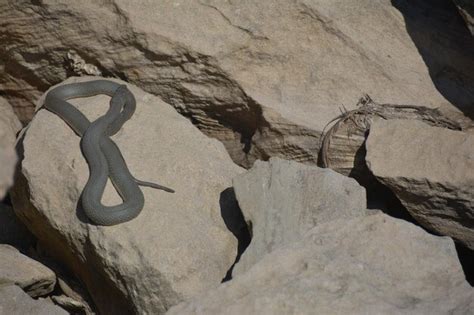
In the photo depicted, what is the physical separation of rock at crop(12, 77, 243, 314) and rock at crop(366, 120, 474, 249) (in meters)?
1.29

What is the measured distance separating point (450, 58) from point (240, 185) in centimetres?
282

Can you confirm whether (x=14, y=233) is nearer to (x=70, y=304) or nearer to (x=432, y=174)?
(x=70, y=304)

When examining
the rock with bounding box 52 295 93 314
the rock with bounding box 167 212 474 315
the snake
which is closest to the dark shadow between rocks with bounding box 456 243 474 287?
the rock with bounding box 167 212 474 315

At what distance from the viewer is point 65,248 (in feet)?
18.7

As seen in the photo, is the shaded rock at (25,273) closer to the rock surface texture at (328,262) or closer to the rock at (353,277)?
the rock surface texture at (328,262)

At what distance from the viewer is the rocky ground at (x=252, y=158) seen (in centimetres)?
430

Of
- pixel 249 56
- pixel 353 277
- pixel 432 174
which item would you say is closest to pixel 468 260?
pixel 432 174

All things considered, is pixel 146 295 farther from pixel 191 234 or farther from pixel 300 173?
pixel 300 173

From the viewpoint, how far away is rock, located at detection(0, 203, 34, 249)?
6.36 metres

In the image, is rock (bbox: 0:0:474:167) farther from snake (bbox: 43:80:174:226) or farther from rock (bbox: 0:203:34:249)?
rock (bbox: 0:203:34:249)

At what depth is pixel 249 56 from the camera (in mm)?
6656

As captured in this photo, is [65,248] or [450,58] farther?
[450,58]

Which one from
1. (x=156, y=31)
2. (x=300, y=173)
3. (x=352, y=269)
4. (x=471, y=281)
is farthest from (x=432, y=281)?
(x=156, y=31)

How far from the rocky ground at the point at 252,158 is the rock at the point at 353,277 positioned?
12mm
